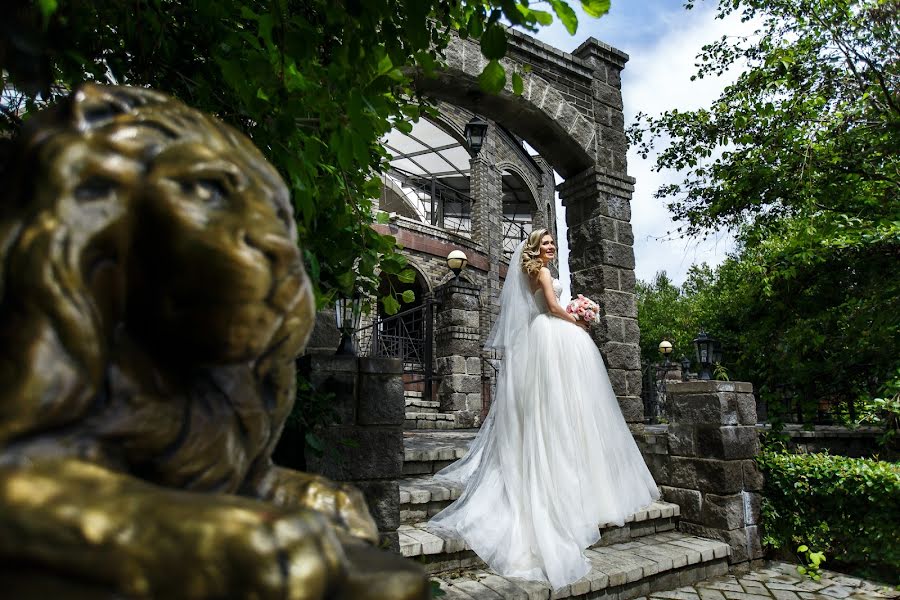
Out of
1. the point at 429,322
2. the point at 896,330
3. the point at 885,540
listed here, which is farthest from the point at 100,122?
the point at 429,322

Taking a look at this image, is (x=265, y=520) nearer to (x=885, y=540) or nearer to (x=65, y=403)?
(x=65, y=403)

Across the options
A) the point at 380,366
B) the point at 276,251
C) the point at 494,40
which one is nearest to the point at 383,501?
the point at 380,366

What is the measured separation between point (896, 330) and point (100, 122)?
593cm

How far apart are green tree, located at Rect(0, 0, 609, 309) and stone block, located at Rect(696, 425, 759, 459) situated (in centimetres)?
370

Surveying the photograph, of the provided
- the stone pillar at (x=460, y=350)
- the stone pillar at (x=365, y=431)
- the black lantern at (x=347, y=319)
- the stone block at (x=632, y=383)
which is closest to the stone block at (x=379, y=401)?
the stone pillar at (x=365, y=431)

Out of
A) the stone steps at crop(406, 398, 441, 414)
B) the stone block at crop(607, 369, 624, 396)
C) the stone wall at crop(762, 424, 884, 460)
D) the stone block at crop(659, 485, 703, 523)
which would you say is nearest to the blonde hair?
the stone block at crop(607, 369, 624, 396)

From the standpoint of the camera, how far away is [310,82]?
5.08 ft

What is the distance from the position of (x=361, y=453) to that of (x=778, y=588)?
3.17 m

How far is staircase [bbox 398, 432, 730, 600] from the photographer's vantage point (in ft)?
10.4

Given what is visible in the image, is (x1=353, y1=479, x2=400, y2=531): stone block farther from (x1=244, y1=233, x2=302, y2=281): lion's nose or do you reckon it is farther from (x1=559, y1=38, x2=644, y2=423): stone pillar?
(x1=559, y1=38, x2=644, y2=423): stone pillar

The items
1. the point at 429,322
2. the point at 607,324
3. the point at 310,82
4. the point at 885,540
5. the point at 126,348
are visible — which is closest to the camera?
the point at 126,348

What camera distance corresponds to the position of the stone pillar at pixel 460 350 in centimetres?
876

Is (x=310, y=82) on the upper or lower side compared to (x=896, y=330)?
upper

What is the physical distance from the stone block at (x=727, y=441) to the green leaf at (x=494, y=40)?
4005mm
